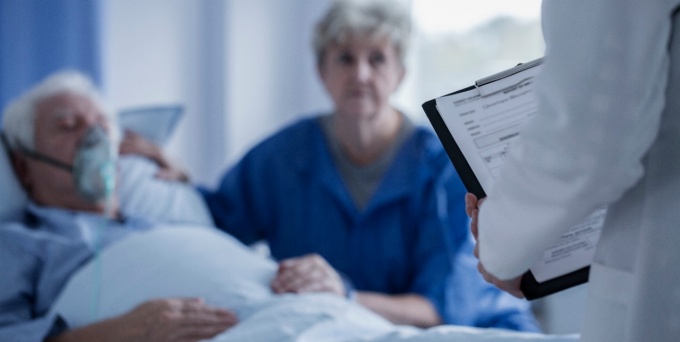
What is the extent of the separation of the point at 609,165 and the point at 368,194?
142 centimetres

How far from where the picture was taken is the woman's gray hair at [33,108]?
1.94 meters

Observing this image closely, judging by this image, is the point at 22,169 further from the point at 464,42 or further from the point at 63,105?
the point at 464,42

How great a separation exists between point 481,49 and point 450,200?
48.5 inches

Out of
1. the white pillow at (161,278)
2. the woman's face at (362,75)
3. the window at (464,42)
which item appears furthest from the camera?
the window at (464,42)

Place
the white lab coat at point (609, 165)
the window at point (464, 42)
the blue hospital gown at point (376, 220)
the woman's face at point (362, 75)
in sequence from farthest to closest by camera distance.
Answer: the window at point (464, 42) < the woman's face at point (362, 75) < the blue hospital gown at point (376, 220) < the white lab coat at point (609, 165)

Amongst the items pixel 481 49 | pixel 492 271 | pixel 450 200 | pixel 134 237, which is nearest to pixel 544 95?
pixel 492 271

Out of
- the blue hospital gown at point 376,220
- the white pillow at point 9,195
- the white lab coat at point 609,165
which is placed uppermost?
the white lab coat at point 609,165

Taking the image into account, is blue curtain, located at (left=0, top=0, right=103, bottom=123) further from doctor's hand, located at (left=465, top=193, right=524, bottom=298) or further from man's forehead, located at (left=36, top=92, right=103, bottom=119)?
doctor's hand, located at (left=465, top=193, right=524, bottom=298)

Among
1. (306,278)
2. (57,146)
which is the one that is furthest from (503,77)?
(57,146)

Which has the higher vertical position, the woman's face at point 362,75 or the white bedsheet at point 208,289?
the woman's face at point 362,75

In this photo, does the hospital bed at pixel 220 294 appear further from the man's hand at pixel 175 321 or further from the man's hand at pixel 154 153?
the man's hand at pixel 154 153

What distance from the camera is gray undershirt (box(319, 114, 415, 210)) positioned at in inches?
83.7

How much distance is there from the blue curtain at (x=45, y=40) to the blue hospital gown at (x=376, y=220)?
25.7 inches

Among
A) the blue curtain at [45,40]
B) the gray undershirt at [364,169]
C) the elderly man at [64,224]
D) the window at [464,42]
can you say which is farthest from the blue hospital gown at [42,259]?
the window at [464,42]
